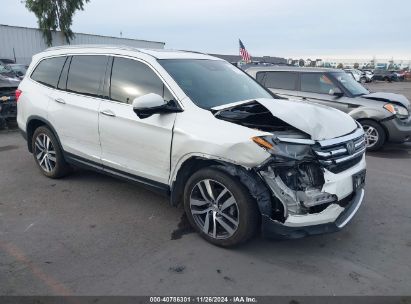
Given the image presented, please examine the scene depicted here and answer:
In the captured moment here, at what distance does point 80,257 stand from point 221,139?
5.52 feet

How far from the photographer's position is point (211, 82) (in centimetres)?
411

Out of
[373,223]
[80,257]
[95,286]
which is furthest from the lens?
[373,223]

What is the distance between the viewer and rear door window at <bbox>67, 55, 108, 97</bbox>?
439cm

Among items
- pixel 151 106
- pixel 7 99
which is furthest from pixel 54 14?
pixel 151 106

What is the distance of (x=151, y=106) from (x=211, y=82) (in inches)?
39.0

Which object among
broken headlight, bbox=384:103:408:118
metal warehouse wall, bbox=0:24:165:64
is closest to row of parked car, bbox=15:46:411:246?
broken headlight, bbox=384:103:408:118

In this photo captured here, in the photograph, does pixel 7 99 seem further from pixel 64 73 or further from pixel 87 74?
pixel 87 74

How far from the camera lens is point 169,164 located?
364 centimetres

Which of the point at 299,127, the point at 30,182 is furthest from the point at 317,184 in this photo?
the point at 30,182

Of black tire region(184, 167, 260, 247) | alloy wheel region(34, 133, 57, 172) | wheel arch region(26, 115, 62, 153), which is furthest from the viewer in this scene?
alloy wheel region(34, 133, 57, 172)

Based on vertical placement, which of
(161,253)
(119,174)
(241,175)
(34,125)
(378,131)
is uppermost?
(241,175)

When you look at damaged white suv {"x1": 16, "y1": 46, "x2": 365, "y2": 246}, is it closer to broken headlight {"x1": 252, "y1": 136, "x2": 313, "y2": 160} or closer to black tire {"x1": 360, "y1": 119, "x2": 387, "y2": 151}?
broken headlight {"x1": 252, "y1": 136, "x2": 313, "y2": 160}

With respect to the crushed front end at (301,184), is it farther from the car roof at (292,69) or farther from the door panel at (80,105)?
the car roof at (292,69)

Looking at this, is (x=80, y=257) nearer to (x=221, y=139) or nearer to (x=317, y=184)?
(x=221, y=139)
